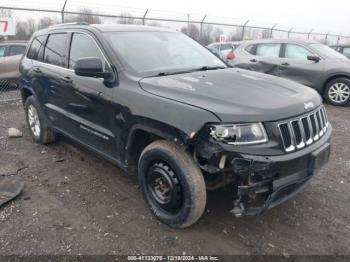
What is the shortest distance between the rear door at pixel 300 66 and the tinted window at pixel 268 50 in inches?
7.9

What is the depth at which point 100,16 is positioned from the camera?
12.3 m

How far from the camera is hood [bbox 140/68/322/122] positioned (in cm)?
266

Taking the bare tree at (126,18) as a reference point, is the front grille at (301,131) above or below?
below

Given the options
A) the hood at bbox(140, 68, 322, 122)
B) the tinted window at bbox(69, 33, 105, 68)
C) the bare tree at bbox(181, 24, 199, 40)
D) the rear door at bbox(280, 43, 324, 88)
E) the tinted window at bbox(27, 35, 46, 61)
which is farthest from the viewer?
the bare tree at bbox(181, 24, 199, 40)

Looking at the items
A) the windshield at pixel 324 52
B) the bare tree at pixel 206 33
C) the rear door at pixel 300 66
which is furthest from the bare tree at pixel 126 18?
the windshield at pixel 324 52

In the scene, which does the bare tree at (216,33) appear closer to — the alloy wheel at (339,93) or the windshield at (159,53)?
the alloy wheel at (339,93)

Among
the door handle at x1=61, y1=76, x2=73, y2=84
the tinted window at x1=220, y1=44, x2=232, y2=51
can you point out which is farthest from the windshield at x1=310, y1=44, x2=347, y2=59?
the tinted window at x1=220, y1=44, x2=232, y2=51

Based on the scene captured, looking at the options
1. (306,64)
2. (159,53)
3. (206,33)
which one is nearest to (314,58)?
(306,64)

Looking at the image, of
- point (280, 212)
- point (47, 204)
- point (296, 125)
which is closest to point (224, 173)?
point (296, 125)

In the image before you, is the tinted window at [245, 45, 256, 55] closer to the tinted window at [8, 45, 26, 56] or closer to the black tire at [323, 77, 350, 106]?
the black tire at [323, 77, 350, 106]

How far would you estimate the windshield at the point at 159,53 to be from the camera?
11.6ft

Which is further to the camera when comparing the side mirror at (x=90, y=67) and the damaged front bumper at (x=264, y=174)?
the side mirror at (x=90, y=67)

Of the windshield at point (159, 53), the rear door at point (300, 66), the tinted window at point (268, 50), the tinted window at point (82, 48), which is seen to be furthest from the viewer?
the tinted window at point (268, 50)

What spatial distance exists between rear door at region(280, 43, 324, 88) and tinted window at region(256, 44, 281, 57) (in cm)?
20
